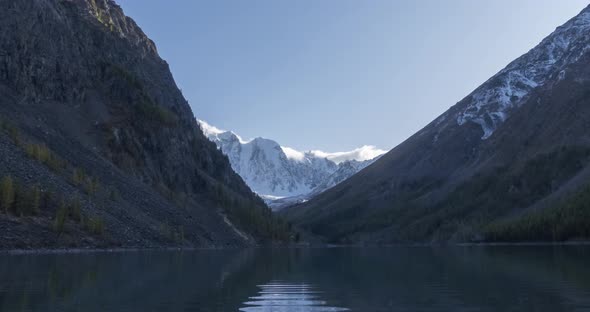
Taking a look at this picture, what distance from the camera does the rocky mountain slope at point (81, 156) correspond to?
9781 centimetres

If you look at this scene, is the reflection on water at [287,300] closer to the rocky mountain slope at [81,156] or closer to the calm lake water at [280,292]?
the calm lake water at [280,292]

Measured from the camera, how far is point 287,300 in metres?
33.9

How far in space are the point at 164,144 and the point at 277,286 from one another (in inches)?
6080

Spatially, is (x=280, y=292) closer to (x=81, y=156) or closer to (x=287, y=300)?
(x=287, y=300)

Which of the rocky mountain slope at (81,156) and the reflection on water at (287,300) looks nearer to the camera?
the reflection on water at (287,300)

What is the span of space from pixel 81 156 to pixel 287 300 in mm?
117404

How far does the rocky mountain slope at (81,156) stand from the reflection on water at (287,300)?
56905 millimetres

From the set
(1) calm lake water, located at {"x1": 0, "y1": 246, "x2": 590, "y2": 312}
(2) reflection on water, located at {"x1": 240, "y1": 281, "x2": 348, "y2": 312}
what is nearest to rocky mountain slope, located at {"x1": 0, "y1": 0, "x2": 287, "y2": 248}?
(1) calm lake water, located at {"x1": 0, "y1": 246, "x2": 590, "y2": 312}

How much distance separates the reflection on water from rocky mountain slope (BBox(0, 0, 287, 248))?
56905mm

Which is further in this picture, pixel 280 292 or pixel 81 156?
pixel 81 156

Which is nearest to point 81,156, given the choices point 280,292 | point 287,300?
point 280,292

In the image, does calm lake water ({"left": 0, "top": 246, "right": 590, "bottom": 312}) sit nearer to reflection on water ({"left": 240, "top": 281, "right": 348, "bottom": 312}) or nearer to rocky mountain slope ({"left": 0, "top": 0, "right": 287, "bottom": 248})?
reflection on water ({"left": 240, "top": 281, "right": 348, "bottom": 312})

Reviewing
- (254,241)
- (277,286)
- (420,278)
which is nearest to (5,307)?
(277,286)

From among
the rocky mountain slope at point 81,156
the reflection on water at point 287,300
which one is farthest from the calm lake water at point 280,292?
the rocky mountain slope at point 81,156
